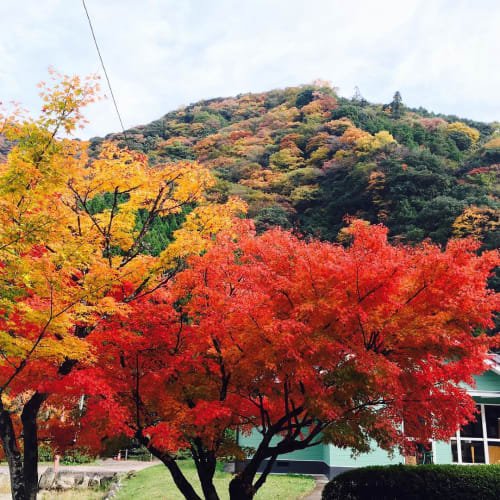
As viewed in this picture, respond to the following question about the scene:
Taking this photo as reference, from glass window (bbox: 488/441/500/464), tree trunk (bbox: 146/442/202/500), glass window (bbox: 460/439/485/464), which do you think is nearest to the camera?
tree trunk (bbox: 146/442/202/500)

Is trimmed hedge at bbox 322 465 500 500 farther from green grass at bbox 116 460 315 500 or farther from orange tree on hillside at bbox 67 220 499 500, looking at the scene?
green grass at bbox 116 460 315 500

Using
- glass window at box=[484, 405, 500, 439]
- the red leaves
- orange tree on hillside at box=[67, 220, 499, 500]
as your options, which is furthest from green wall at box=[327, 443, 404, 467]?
the red leaves

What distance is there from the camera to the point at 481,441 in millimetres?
14797

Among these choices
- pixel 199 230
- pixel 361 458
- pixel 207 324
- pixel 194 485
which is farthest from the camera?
pixel 194 485

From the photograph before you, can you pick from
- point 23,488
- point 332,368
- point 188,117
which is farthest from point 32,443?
point 188,117

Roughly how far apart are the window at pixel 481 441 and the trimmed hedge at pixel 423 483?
213 inches

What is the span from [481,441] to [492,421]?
2.58ft

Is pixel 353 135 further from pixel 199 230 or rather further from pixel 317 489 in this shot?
pixel 199 230

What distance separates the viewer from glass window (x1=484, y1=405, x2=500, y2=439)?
14.9 meters

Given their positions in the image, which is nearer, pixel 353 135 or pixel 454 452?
pixel 454 452

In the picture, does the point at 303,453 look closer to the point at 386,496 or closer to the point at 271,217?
the point at 386,496

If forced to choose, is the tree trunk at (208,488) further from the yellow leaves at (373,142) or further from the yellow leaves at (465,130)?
the yellow leaves at (465,130)

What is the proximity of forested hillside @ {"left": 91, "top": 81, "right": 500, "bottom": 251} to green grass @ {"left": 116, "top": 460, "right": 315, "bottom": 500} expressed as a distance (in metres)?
13.4

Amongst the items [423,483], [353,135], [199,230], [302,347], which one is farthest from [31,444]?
[353,135]
